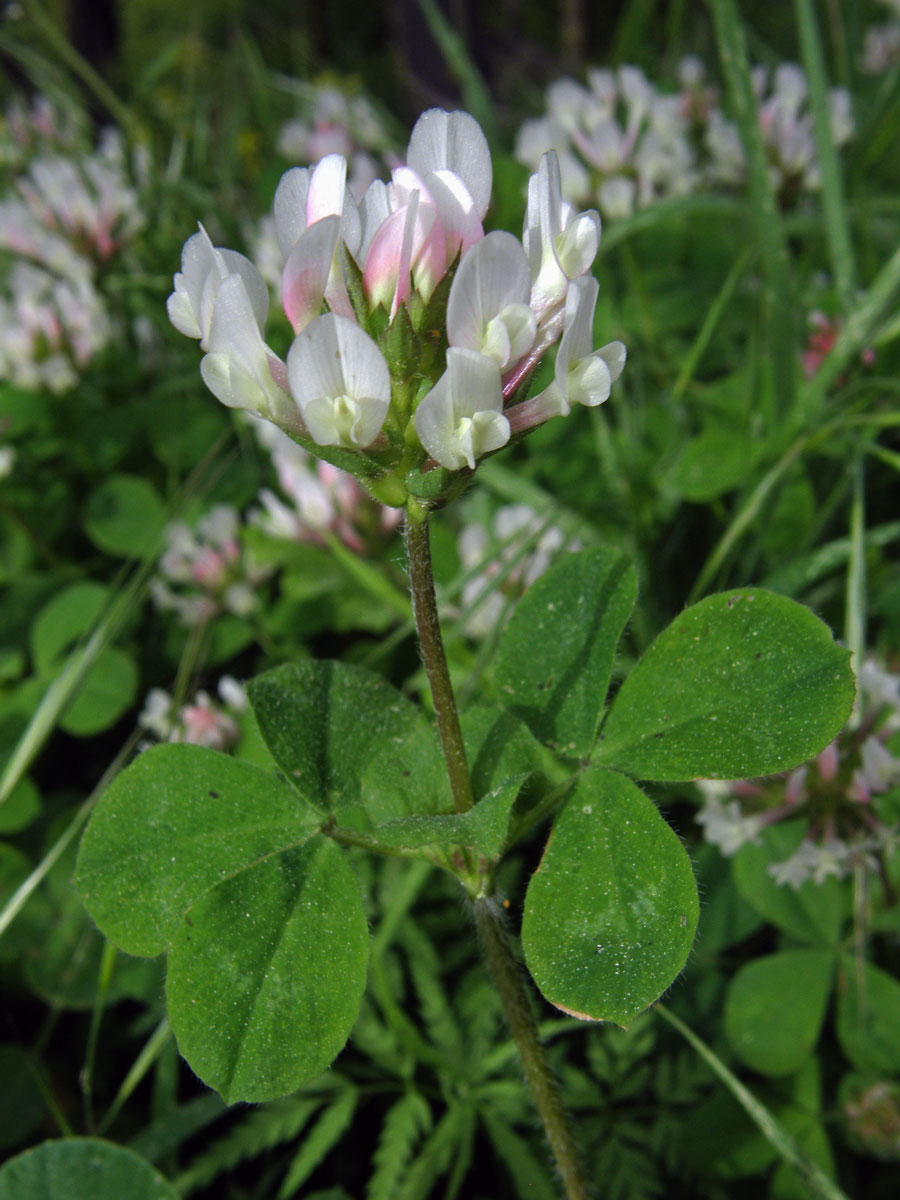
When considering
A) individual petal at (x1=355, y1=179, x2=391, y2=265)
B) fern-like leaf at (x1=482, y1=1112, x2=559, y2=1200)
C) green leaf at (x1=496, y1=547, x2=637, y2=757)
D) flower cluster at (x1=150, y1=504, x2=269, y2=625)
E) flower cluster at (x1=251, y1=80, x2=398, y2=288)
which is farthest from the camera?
flower cluster at (x1=251, y1=80, x2=398, y2=288)

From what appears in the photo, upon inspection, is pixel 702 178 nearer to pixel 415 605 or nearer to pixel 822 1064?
pixel 822 1064

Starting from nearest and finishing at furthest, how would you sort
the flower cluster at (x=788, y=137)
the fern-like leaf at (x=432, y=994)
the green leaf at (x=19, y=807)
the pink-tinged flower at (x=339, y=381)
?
the pink-tinged flower at (x=339, y=381)
the fern-like leaf at (x=432, y=994)
the green leaf at (x=19, y=807)
the flower cluster at (x=788, y=137)

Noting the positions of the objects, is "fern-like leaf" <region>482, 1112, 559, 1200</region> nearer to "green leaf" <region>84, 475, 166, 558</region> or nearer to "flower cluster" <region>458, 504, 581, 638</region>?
"flower cluster" <region>458, 504, 581, 638</region>

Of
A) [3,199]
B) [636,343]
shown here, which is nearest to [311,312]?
[636,343]

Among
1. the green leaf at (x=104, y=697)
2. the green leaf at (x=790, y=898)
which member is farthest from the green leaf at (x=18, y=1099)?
the green leaf at (x=790, y=898)

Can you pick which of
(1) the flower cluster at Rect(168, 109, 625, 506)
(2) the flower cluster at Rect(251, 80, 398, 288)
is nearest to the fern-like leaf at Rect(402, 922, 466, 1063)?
(1) the flower cluster at Rect(168, 109, 625, 506)

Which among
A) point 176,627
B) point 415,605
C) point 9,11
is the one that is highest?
point 9,11

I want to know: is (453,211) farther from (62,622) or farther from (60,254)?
(60,254)

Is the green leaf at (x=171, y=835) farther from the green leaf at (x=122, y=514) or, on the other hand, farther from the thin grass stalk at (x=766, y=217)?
the green leaf at (x=122, y=514)
